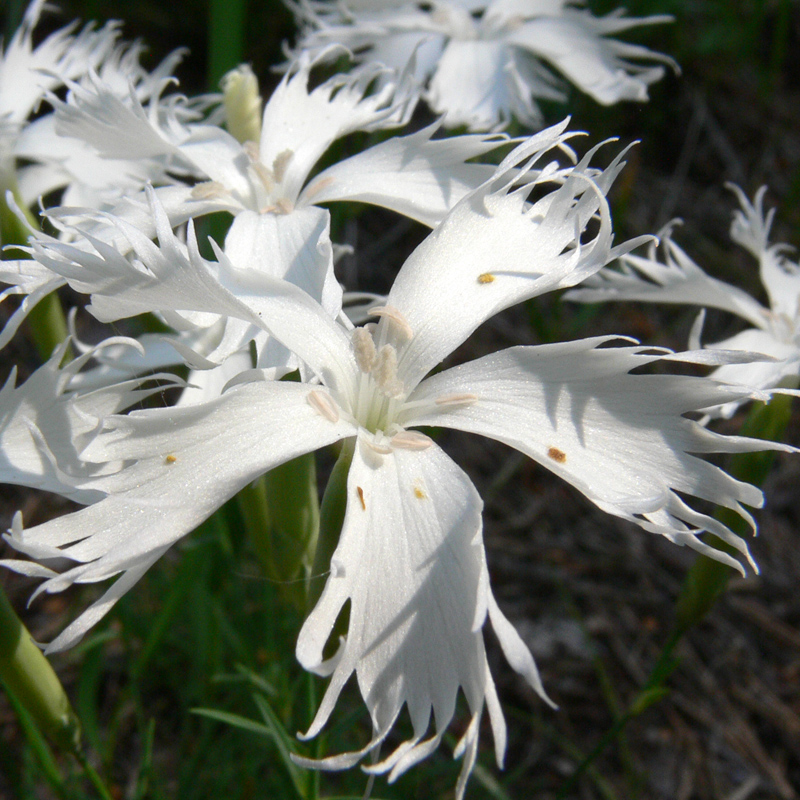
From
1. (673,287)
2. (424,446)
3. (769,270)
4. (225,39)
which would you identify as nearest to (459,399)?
(424,446)

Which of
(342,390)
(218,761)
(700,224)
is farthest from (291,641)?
(700,224)

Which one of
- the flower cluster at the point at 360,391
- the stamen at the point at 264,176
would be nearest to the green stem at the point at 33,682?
the flower cluster at the point at 360,391

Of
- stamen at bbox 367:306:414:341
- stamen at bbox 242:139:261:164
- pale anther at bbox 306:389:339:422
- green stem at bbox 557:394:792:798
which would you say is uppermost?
stamen at bbox 242:139:261:164

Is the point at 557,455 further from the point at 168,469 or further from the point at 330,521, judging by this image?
the point at 168,469

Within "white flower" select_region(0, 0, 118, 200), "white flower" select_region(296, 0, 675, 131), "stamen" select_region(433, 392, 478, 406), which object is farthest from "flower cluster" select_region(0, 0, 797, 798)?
"white flower" select_region(296, 0, 675, 131)

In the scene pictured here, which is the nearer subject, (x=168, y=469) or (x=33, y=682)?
(x=168, y=469)

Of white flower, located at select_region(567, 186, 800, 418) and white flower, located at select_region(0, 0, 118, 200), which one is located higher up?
white flower, located at select_region(0, 0, 118, 200)

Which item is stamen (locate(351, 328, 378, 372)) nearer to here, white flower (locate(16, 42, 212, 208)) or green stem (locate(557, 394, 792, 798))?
white flower (locate(16, 42, 212, 208))

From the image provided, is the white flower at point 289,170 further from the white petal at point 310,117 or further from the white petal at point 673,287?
the white petal at point 673,287
